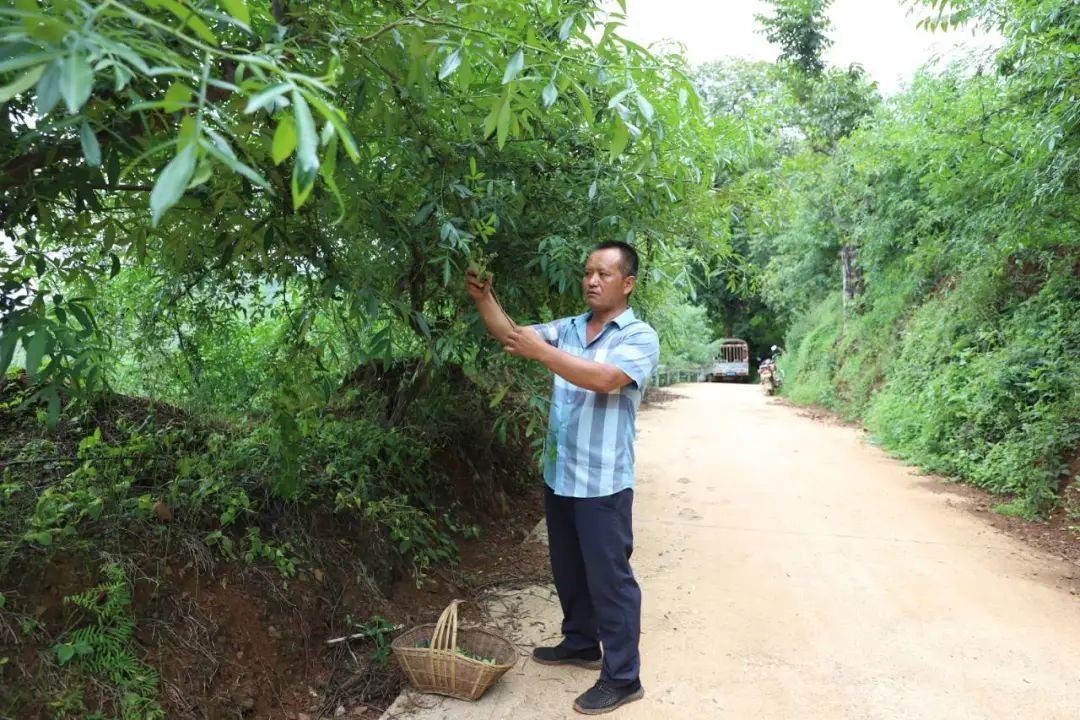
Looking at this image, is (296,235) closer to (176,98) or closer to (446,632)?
(176,98)

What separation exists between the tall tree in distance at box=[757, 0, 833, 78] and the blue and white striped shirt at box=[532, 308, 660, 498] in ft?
60.6

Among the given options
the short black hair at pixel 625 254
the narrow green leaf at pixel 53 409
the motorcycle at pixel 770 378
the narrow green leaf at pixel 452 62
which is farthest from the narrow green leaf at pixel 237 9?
the motorcycle at pixel 770 378

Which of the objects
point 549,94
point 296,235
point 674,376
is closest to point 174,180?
point 549,94

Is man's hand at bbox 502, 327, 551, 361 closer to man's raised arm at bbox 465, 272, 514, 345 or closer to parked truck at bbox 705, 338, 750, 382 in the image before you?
man's raised arm at bbox 465, 272, 514, 345

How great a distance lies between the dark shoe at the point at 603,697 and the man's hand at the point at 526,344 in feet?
4.51

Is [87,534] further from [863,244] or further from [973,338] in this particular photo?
[863,244]

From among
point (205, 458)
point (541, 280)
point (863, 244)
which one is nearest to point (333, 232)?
point (541, 280)

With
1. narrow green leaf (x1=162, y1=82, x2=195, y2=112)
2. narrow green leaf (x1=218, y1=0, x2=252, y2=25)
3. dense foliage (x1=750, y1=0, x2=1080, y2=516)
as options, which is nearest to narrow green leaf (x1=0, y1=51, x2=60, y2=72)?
narrow green leaf (x1=162, y1=82, x2=195, y2=112)

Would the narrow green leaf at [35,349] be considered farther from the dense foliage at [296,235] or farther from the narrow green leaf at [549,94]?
the narrow green leaf at [549,94]

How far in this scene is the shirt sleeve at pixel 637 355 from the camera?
9.08 ft

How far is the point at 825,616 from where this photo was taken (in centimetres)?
390

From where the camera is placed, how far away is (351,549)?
3.64 m

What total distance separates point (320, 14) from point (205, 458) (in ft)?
7.30

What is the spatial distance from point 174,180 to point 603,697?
2.59 m
